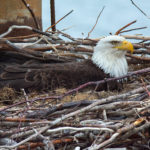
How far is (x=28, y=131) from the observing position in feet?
11.5

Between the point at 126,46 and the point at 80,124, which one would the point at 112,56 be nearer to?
the point at 126,46

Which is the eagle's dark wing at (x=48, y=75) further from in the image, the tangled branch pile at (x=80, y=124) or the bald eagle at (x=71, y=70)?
the tangled branch pile at (x=80, y=124)

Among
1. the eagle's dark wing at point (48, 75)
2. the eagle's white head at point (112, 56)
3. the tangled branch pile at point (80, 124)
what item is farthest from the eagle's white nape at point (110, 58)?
the tangled branch pile at point (80, 124)

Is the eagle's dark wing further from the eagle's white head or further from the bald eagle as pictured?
the eagle's white head

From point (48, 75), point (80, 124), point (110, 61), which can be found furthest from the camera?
point (110, 61)

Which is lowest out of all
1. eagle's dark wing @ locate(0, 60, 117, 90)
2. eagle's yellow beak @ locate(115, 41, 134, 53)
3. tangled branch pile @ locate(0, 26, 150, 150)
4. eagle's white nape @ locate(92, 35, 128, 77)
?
tangled branch pile @ locate(0, 26, 150, 150)

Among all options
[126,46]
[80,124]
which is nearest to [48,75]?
[126,46]

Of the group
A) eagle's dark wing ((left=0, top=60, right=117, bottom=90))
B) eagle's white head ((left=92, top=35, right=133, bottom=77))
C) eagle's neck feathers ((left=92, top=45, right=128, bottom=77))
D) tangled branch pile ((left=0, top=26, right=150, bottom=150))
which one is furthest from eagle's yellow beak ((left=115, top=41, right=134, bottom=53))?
tangled branch pile ((left=0, top=26, right=150, bottom=150))

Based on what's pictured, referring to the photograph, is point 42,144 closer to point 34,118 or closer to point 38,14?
point 34,118

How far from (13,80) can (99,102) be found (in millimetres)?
2130

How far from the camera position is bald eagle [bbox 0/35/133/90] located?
5402 millimetres

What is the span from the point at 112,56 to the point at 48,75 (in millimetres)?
997

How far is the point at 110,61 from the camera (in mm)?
5766

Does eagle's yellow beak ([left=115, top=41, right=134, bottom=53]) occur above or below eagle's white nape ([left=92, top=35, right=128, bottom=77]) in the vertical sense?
above
